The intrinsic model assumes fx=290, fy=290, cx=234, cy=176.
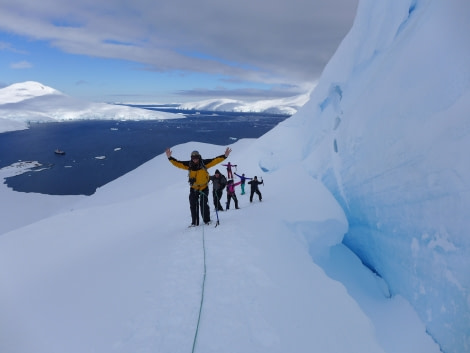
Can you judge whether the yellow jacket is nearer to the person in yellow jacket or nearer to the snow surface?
the person in yellow jacket

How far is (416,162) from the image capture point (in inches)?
212

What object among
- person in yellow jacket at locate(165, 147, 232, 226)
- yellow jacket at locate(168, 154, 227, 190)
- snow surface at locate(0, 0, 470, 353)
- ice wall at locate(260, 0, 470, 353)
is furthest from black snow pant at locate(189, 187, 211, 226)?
ice wall at locate(260, 0, 470, 353)

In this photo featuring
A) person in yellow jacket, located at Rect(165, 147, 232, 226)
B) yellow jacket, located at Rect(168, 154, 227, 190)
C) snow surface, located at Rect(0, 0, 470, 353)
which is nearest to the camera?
snow surface, located at Rect(0, 0, 470, 353)

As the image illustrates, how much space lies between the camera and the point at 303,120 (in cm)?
1664

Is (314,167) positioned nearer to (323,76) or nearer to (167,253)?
(323,76)

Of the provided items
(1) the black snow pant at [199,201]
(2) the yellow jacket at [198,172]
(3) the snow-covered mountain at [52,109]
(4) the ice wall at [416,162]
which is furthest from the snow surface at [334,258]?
(3) the snow-covered mountain at [52,109]

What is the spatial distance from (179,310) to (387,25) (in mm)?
9173

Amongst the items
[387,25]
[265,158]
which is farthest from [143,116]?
[387,25]

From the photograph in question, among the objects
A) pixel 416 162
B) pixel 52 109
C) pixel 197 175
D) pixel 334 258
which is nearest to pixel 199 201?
pixel 197 175

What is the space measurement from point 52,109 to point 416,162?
601ft

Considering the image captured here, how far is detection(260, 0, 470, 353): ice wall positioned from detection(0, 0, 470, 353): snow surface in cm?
3

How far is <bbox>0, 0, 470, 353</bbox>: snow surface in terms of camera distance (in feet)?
12.2

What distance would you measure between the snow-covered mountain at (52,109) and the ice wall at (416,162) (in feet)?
493

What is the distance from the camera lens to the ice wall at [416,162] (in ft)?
14.5
